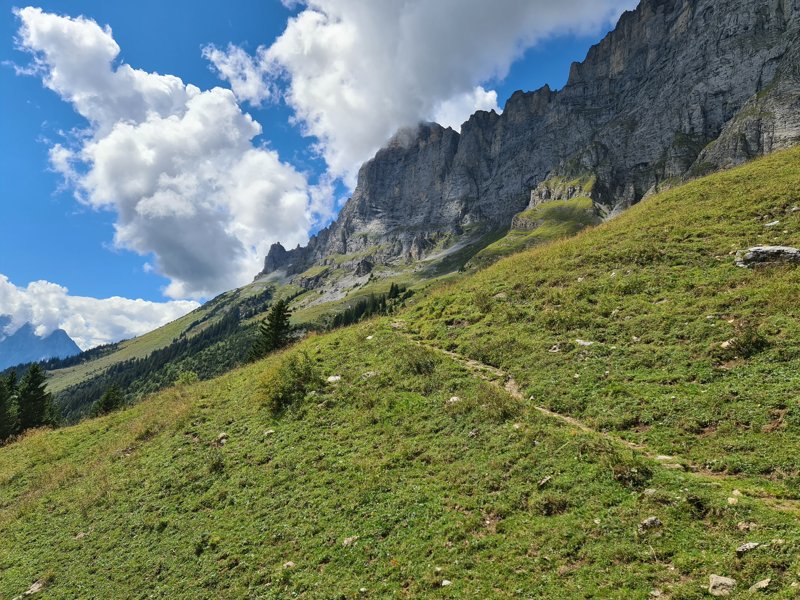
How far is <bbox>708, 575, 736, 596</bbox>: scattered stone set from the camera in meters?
7.16

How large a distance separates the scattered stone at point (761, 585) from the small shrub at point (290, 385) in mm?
16915

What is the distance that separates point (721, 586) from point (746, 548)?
1.06 meters

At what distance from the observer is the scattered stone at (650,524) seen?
29.3 feet

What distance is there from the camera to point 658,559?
827cm

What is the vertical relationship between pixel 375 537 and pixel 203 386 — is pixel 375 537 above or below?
below

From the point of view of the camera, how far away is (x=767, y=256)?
18.5 metres

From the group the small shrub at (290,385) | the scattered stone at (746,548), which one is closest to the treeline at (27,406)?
the small shrub at (290,385)

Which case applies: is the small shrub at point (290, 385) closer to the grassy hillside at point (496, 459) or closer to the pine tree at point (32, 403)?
the grassy hillside at point (496, 459)

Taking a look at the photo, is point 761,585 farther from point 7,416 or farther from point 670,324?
point 7,416

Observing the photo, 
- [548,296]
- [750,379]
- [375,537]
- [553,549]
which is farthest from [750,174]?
[375,537]

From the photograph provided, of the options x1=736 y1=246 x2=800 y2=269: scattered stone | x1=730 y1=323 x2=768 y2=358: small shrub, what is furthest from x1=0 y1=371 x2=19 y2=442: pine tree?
x1=736 y1=246 x2=800 y2=269: scattered stone

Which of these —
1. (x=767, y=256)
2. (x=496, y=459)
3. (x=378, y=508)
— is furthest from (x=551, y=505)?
(x=767, y=256)

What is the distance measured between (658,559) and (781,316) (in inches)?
447

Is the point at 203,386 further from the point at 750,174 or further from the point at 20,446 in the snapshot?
the point at 750,174
